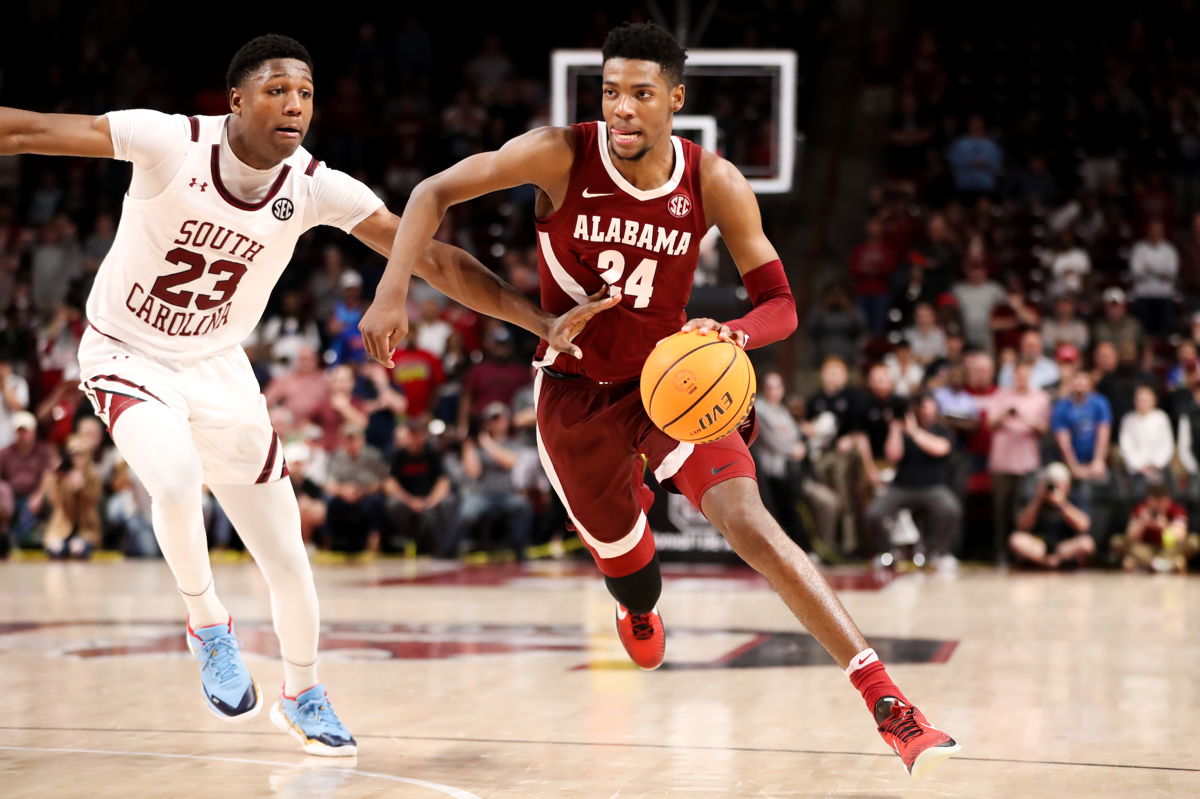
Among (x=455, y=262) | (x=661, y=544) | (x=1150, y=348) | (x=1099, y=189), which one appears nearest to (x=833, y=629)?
(x=455, y=262)

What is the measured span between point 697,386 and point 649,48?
1119 millimetres

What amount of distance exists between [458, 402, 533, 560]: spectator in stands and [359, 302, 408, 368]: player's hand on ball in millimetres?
9041

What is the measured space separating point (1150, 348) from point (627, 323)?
1099 centimetres

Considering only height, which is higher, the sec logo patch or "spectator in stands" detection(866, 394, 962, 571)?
the sec logo patch

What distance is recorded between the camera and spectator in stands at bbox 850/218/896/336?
15875 millimetres

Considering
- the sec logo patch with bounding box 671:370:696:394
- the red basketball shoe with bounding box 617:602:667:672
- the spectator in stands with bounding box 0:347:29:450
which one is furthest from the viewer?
the spectator in stands with bounding box 0:347:29:450

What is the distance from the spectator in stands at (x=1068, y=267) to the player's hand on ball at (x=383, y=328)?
12.2 metres

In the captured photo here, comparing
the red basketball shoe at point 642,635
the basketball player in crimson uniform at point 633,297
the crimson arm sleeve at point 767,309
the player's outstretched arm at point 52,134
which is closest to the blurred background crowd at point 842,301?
the red basketball shoe at point 642,635

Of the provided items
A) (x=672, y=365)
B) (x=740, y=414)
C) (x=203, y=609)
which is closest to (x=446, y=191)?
(x=672, y=365)

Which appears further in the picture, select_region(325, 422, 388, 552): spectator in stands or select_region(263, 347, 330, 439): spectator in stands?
select_region(263, 347, 330, 439): spectator in stands

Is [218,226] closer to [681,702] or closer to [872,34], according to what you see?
[681,702]

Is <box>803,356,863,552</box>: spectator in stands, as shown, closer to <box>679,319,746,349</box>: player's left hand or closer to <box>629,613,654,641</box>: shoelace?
<box>629,613,654,641</box>: shoelace

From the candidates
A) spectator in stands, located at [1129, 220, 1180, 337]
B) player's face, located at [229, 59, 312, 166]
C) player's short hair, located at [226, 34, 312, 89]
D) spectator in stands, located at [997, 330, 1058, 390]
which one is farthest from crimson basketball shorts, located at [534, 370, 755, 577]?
spectator in stands, located at [1129, 220, 1180, 337]

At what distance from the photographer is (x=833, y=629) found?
4.69 metres
